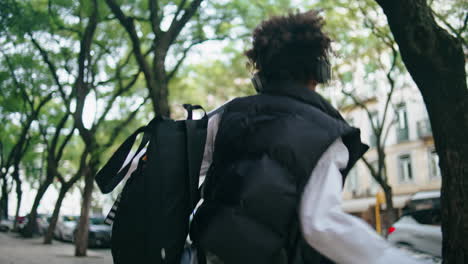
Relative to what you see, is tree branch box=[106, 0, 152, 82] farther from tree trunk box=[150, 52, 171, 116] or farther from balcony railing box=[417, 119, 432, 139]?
balcony railing box=[417, 119, 432, 139]

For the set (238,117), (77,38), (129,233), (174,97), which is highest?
(77,38)

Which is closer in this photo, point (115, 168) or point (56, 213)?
point (115, 168)

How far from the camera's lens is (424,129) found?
1182 inches

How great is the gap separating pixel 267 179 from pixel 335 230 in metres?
0.23

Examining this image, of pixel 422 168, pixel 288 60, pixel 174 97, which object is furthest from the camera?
pixel 422 168

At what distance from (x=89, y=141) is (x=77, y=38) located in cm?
274

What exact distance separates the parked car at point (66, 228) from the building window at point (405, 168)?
721 inches

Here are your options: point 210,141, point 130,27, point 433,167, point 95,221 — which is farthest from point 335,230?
point 433,167

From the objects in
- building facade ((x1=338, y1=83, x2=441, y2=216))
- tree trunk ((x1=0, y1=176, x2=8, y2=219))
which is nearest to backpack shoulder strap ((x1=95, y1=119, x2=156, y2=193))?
building facade ((x1=338, y1=83, x2=441, y2=216))

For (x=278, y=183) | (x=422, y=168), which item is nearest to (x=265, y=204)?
(x=278, y=183)

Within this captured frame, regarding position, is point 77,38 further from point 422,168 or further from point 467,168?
point 422,168

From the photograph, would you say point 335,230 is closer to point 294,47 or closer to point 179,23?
point 294,47

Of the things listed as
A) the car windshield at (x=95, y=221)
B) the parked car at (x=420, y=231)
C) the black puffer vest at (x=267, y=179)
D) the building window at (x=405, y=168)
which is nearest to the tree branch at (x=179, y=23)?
the parked car at (x=420, y=231)

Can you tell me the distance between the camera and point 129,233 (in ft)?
5.54
